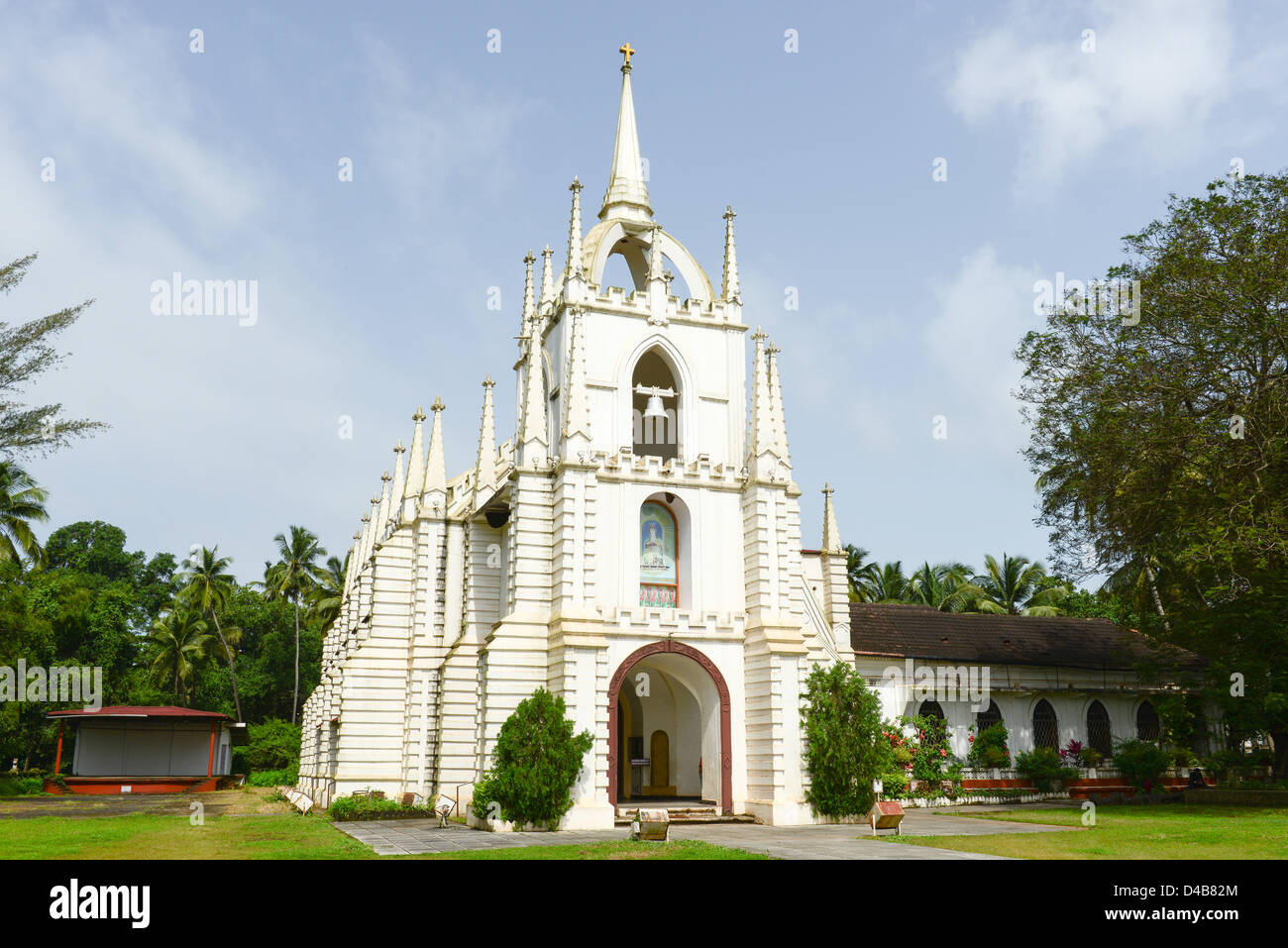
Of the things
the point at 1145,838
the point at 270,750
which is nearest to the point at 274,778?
the point at 270,750

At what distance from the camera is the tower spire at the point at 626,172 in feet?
108

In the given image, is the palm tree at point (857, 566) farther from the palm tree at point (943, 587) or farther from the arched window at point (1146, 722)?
the arched window at point (1146, 722)

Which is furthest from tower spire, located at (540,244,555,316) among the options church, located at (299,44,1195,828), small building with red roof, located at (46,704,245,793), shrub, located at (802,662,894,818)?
small building with red roof, located at (46,704,245,793)

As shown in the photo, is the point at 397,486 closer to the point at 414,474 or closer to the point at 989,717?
the point at 414,474

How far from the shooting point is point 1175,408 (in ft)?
98.4

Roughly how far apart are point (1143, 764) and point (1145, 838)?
18.1m

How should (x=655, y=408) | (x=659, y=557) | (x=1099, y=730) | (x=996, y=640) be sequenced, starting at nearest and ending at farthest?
(x=659, y=557)
(x=655, y=408)
(x=1099, y=730)
(x=996, y=640)

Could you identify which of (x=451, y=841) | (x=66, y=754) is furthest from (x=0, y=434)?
(x=66, y=754)

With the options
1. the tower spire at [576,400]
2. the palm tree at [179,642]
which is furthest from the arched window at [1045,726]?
the palm tree at [179,642]

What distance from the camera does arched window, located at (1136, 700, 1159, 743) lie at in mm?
38719

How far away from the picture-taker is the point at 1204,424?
94.5 feet

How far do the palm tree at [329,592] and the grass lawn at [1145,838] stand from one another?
169ft

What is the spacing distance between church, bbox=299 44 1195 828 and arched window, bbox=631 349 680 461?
0.07 meters

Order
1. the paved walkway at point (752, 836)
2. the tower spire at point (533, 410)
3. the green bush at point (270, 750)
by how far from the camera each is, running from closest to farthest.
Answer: the paved walkway at point (752, 836) → the tower spire at point (533, 410) → the green bush at point (270, 750)
